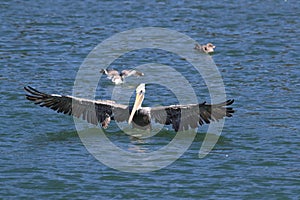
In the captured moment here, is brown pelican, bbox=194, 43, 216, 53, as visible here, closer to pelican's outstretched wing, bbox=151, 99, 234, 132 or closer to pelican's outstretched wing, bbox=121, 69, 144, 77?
pelican's outstretched wing, bbox=121, 69, 144, 77

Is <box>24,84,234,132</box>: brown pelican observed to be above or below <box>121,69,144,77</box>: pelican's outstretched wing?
above

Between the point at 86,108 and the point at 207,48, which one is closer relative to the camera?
the point at 86,108

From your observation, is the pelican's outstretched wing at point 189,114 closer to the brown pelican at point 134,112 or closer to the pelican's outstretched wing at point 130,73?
the brown pelican at point 134,112

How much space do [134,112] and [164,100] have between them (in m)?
2.41

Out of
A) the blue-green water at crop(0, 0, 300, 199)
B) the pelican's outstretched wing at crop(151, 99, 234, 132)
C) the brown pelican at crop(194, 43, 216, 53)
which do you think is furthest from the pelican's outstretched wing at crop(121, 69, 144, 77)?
the pelican's outstretched wing at crop(151, 99, 234, 132)

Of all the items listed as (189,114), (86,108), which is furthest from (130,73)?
(189,114)

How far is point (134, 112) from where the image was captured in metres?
13.9

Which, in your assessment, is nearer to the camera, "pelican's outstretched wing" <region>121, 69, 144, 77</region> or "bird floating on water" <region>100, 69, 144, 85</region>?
"bird floating on water" <region>100, 69, 144, 85</region>

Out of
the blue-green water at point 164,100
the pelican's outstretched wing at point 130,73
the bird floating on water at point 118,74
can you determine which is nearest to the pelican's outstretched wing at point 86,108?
the blue-green water at point 164,100

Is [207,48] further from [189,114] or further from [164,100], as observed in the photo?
[189,114]

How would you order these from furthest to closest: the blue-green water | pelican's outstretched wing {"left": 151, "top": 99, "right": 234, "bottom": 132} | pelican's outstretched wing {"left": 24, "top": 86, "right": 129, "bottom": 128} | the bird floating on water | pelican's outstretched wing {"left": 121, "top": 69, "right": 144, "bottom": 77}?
pelican's outstretched wing {"left": 121, "top": 69, "right": 144, "bottom": 77} < the bird floating on water < pelican's outstretched wing {"left": 24, "top": 86, "right": 129, "bottom": 128} < pelican's outstretched wing {"left": 151, "top": 99, "right": 234, "bottom": 132} < the blue-green water

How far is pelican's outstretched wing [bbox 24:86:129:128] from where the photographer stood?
45.2 ft

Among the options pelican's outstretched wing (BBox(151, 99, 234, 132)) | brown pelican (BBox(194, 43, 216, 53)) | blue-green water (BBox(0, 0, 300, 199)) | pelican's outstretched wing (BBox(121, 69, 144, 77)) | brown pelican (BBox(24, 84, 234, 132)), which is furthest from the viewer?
brown pelican (BBox(194, 43, 216, 53))

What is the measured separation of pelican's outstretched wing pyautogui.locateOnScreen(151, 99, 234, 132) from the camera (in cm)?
1328
